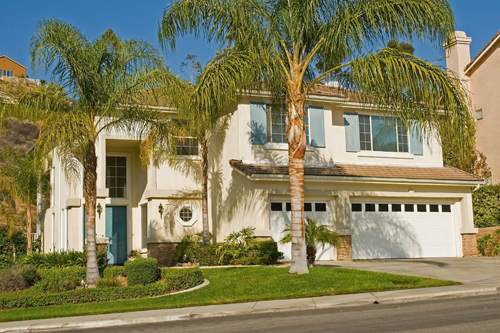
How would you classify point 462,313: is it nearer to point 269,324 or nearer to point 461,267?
point 269,324

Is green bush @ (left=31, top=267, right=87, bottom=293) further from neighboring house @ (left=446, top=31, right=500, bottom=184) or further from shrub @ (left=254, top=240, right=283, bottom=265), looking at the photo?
neighboring house @ (left=446, top=31, right=500, bottom=184)

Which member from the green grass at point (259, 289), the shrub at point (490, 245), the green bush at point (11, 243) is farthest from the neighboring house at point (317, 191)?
the green bush at point (11, 243)

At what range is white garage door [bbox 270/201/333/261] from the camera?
801 inches

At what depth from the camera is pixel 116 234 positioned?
79.2ft

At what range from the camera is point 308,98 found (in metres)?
21.4

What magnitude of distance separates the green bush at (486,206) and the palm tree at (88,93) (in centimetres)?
1486

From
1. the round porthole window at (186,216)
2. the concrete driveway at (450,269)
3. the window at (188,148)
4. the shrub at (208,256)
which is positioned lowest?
the concrete driveway at (450,269)

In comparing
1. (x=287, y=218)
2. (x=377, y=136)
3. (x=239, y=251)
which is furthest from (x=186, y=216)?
(x=377, y=136)

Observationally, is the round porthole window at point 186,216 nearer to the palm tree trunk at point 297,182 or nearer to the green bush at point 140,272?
the green bush at point 140,272

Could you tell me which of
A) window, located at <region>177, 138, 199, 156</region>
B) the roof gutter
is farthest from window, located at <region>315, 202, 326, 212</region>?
the roof gutter

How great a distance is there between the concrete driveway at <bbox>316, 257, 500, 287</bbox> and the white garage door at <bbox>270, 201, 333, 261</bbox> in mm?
918

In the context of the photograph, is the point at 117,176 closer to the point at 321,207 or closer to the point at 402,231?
the point at 321,207

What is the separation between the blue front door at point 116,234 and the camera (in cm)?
2392

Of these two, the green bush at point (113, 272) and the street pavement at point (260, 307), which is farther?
the green bush at point (113, 272)
